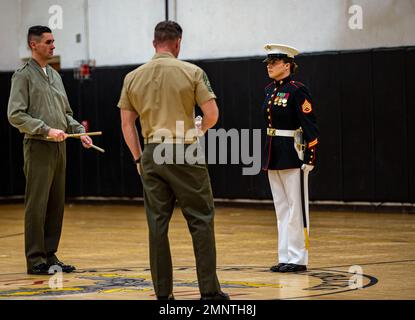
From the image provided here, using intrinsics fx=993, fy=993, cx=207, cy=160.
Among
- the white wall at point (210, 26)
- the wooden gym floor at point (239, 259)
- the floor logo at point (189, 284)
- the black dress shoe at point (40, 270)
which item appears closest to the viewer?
the floor logo at point (189, 284)

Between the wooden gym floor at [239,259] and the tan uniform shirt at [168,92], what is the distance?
1198 millimetres

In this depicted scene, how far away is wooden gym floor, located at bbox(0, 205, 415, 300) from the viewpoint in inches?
268

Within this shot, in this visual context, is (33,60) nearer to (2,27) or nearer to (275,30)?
(275,30)

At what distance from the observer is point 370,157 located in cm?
1417

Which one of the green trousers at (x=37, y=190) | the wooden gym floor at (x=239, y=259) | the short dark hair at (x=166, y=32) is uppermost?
the short dark hair at (x=166, y=32)

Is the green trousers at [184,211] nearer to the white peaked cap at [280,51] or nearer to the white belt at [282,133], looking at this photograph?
the white belt at [282,133]

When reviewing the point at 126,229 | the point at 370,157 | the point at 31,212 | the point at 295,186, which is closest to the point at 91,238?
the point at 126,229

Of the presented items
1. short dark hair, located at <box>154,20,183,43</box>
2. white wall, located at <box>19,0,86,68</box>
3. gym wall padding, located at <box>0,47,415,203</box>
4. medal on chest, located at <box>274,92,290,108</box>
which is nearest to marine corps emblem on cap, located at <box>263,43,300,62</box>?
medal on chest, located at <box>274,92,290,108</box>

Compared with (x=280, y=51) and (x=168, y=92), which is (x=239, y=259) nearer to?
(x=280, y=51)

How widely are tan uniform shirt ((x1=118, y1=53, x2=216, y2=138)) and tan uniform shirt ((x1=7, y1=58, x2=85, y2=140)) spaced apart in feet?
6.98

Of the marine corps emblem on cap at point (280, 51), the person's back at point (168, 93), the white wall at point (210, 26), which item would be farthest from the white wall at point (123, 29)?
the person's back at point (168, 93)

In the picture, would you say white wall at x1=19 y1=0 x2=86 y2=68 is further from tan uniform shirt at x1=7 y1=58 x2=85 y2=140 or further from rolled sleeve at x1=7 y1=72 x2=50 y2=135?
rolled sleeve at x1=7 y1=72 x2=50 y2=135

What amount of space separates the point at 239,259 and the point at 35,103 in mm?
2303

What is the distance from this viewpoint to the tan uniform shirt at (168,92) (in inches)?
234
